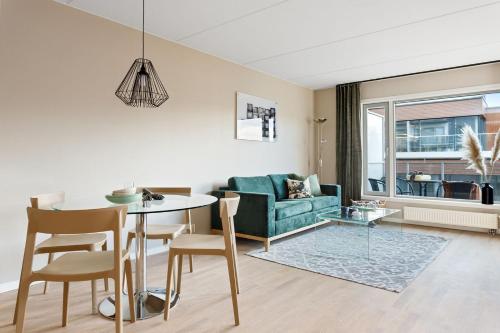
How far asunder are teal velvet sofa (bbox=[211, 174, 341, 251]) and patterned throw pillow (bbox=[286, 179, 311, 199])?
109mm

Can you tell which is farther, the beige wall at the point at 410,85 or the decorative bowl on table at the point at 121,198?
the beige wall at the point at 410,85

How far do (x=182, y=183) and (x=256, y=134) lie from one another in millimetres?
1630

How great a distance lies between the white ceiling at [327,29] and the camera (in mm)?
3059

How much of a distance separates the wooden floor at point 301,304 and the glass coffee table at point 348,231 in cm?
77

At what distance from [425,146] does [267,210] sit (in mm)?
3555

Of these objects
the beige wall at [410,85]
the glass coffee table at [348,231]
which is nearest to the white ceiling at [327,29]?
the beige wall at [410,85]

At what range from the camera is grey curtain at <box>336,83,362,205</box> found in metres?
5.98

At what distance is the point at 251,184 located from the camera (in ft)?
15.1

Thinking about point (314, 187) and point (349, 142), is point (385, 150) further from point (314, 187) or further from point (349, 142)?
point (314, 187)

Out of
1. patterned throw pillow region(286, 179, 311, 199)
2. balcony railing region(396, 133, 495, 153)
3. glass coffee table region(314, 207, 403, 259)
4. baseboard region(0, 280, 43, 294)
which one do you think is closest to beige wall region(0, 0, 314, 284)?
baseboard region(0, 280, 43, 294)

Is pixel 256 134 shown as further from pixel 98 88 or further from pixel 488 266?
pixel 488 266

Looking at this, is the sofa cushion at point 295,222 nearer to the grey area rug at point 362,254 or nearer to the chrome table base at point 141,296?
the grey area rug at point 362,254

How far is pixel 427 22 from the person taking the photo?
134 inches

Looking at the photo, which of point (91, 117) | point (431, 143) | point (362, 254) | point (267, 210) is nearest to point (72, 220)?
point (91, 117)
